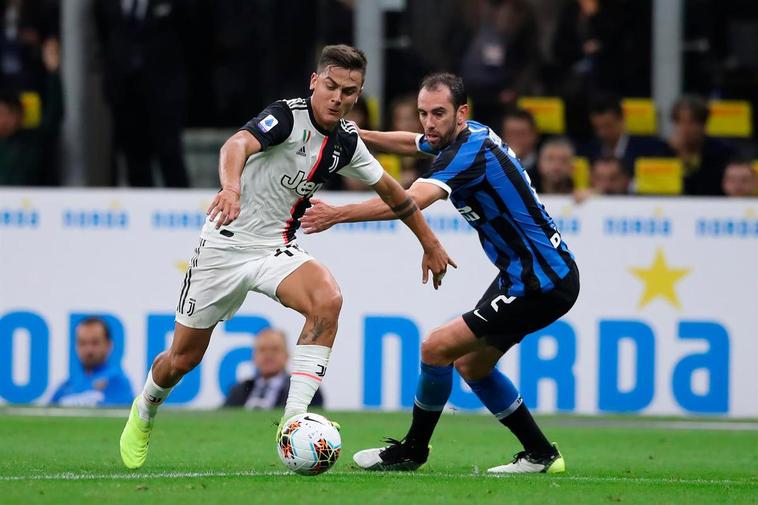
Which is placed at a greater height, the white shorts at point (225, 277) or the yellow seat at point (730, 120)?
the white shorts at point (225, 277)

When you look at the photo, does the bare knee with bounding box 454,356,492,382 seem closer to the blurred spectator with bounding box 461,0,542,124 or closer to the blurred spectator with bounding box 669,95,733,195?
the blurred spectator with bounding box 669,95,733,195

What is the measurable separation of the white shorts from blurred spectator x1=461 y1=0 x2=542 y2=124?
739cm

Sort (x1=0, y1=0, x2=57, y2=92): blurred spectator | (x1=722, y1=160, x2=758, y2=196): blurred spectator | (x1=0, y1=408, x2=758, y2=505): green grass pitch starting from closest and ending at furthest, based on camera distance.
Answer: (x1=0, y1=408, x2=758, y2=505): green grass pitch
(x1=722, y1=160, x2=758, y2=196): blurred spectator
(x1=0, y1=0, x2=57, y2=92): blurred spectator

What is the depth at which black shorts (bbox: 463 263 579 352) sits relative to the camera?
27.5ft

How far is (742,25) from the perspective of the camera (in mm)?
16094

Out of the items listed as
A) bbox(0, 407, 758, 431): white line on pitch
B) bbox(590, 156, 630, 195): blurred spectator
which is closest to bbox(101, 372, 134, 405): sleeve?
bbox(0, 407, 758, 431): white line on pitch

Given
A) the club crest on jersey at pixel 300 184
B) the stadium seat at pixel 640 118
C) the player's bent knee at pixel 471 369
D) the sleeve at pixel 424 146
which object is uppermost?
the sleeve at pixel 424 146

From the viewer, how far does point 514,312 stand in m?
8.43

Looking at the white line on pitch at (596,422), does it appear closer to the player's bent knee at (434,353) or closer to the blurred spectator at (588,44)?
the player's bent knee at (434,353)

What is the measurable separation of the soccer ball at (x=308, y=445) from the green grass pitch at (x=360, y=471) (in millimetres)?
116

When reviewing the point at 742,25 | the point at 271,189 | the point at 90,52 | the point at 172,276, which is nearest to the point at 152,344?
the point at 172,276

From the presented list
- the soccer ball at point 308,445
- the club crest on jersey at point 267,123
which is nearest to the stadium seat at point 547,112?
the club crest on jersey at point 267,123

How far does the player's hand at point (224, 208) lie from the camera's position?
7230mm

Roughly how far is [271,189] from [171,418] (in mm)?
4500
